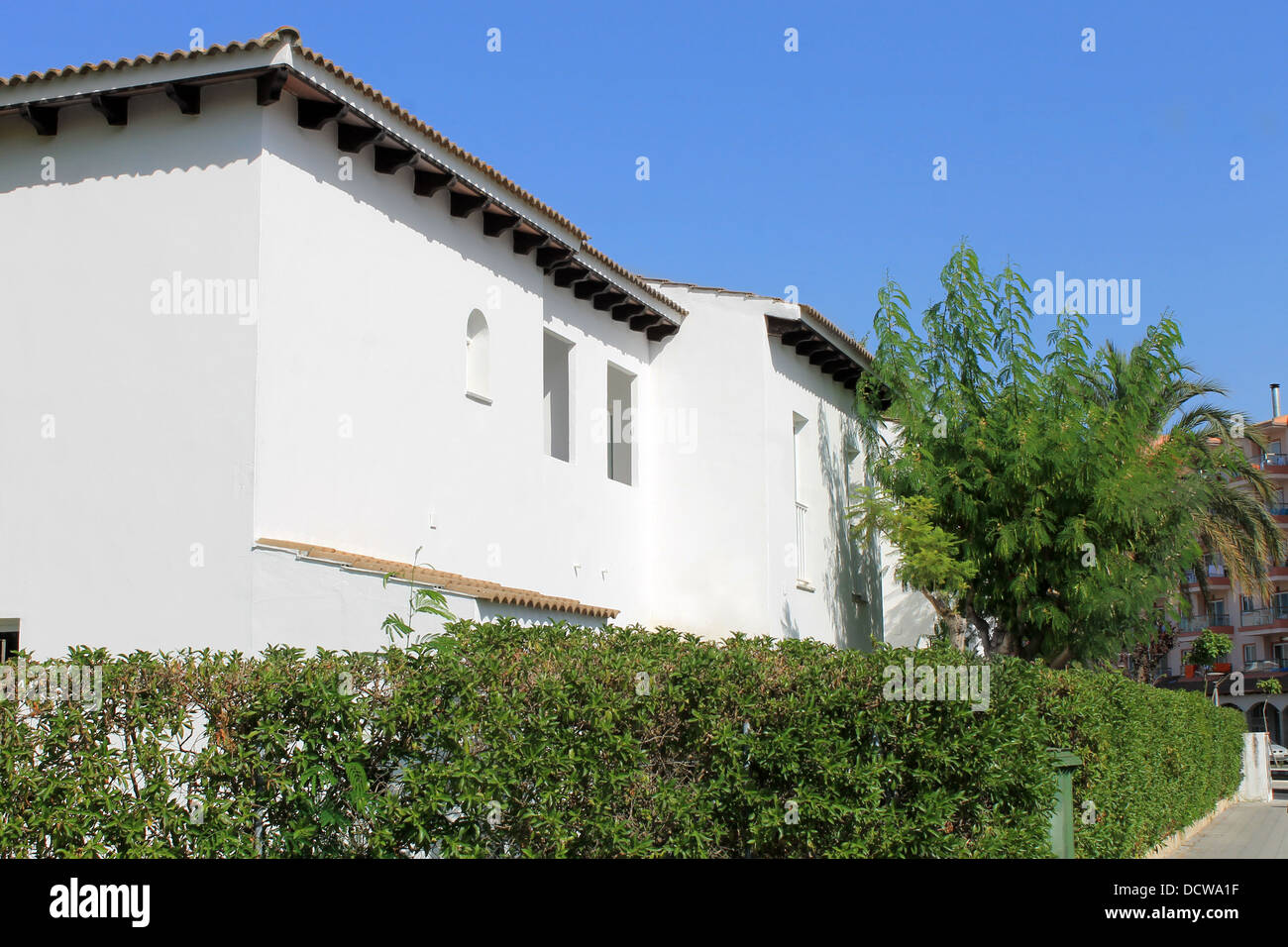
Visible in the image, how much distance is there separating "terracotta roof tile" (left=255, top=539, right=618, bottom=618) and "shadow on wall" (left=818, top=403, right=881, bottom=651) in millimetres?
6183

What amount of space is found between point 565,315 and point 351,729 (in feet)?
33.0

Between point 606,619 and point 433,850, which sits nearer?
point 433,850

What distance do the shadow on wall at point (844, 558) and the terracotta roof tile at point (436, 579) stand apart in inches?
243

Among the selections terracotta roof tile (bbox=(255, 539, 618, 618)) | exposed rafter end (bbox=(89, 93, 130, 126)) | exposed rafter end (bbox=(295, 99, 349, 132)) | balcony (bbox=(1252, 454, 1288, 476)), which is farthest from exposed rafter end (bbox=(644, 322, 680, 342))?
balcony (bbox=(1252, 454, 1288, 476))

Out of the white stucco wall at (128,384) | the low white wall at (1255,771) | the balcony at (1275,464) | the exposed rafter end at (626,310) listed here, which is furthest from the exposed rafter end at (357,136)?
the balcony at (1275,464)

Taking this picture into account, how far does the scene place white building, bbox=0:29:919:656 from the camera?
9.77 meters

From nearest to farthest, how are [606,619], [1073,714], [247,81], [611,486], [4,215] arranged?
[1073,714] < [247,81] < [4,215] < [606,619] < [611,486]

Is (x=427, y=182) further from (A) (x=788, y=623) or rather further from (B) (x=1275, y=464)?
(B) (x=1275, y=464)

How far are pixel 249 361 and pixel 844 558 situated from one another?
450 inches

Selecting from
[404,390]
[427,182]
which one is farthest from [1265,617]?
[404,390]

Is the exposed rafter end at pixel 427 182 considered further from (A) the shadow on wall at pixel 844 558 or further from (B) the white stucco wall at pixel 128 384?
(A) the shadow on wall at pixel 844 558

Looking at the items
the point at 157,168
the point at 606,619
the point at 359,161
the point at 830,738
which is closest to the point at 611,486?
the point at 606,619

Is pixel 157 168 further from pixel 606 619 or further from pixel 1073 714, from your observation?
pixel 1073 714

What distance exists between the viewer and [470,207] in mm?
12688
